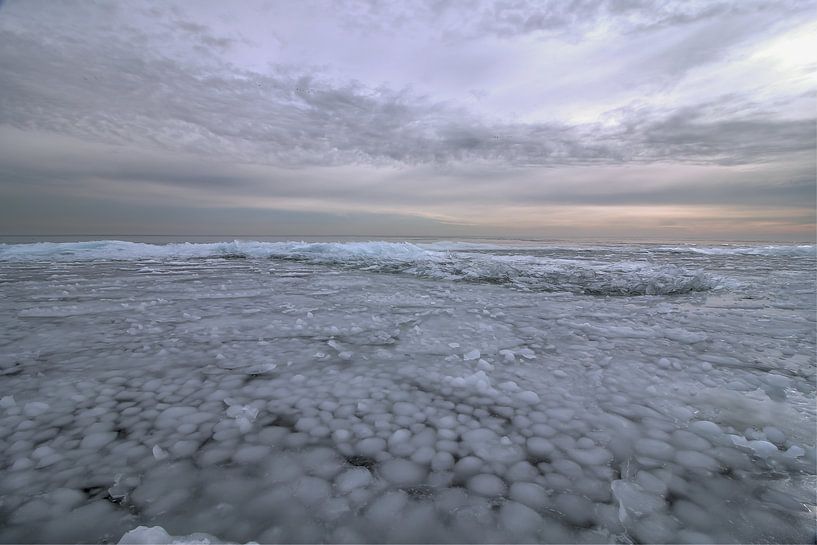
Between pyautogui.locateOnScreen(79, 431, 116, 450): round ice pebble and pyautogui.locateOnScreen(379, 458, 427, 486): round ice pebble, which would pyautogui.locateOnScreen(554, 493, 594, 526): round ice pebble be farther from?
pyautogui.locateOnScreen(79, 431, 116, 450): round ice pebble

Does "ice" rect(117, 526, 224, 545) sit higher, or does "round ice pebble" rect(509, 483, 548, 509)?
"ice" rect(117, 526, 224, 545)

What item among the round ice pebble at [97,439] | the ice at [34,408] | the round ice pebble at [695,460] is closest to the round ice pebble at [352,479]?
the round ice pebble at [97,439]

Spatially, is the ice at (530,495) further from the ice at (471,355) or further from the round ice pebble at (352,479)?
the ice at (471,355)

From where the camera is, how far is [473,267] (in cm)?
1148

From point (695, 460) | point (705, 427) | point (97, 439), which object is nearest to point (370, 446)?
point (97, 439)

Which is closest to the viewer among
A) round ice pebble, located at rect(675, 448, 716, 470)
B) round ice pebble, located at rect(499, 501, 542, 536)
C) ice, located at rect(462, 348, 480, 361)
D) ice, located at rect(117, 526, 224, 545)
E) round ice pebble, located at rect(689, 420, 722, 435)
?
ice, located at rect(117, 526, 224, 545)

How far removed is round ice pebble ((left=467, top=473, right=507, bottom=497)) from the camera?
1.50 meters

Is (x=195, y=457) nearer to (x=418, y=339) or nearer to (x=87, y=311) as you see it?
(x=418, y=339)

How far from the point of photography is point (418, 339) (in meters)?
3.76

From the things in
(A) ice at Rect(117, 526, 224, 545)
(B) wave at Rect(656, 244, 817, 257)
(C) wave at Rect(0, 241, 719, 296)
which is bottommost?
(C) wave at Rect(0, 241, 719, 296)

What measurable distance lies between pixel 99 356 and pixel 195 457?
2061mm

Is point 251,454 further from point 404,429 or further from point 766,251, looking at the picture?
point 766,251

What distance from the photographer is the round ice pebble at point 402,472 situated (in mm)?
1571

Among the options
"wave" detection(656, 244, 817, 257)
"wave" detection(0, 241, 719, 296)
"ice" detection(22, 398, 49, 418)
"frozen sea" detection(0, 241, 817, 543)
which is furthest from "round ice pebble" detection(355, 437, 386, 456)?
"wave" detection(656, 244, 817, 257)
